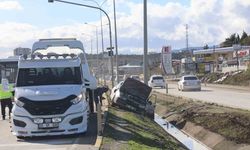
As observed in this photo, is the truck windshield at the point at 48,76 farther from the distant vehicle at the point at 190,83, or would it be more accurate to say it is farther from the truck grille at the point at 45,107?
the distant vehicle at the point at 190,83

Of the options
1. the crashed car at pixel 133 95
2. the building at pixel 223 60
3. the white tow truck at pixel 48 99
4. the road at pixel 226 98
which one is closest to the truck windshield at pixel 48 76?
the white tow truck at pixel 48 99

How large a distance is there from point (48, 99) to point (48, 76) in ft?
5.43

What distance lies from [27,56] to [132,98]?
12675 millimetres

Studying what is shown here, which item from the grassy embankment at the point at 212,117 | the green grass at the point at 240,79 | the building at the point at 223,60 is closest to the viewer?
the grassy embankment at the point at 212,117

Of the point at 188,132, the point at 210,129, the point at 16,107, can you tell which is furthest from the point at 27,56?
the point at 188,132

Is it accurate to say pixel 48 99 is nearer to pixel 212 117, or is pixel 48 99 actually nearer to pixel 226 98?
pixel 212 117

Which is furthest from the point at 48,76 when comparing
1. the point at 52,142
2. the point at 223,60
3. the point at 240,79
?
the point at 223,60

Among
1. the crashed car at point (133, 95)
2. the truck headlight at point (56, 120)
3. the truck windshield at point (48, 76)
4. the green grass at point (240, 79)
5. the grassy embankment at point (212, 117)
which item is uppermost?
the truck windshield at point (48, 76)

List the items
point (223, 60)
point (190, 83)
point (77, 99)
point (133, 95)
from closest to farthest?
1. point (77, 99)
2. point (133, 95)
3. point (190, 83)
4. point (223, 60)

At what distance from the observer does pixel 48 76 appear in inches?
667

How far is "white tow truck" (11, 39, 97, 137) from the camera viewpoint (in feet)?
50.3

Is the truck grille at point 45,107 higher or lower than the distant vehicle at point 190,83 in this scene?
higher

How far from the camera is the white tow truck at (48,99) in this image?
50.3 ft

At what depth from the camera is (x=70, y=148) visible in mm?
14070
